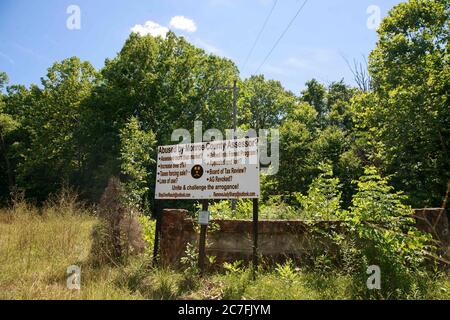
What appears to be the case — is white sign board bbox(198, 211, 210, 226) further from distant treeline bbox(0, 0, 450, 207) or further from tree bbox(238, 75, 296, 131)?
tree bbox(238, 75, 296, 131)

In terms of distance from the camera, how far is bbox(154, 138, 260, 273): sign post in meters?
5.85

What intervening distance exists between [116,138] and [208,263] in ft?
70.2

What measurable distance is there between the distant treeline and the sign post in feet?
4.19

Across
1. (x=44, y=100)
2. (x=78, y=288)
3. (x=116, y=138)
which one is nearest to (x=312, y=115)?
(x=116, y=138)

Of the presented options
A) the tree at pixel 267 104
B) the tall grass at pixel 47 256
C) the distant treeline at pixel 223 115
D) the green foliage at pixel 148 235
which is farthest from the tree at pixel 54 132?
the green foliage at pixel 148 235

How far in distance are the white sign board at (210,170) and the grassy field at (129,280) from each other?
1.30 metres

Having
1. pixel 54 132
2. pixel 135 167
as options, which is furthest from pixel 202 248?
pixel 54 132

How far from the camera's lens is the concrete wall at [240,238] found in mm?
5949

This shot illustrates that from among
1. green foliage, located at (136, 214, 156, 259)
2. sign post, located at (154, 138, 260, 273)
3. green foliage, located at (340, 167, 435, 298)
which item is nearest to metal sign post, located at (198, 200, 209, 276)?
sign post, located at (154, 138, 260, 273)

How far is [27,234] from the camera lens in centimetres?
737

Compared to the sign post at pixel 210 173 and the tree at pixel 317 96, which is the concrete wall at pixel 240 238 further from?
the tree at pixel 317 96

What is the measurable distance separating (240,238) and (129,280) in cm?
202

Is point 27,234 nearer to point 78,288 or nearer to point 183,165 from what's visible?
point 78,288

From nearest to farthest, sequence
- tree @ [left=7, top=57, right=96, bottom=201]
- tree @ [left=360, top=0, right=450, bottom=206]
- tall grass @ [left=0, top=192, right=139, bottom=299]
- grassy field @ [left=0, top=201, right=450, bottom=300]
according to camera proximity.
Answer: grassy field @ [left=0, top=201, right=450, bottom=300]
tall grass @ [left=0, top=192, right=139, bottom=299]
tree @ [left=360, top=0, right=450, bottom=206]
tree @ [left=7, top=57, right=96, bottom=201]
